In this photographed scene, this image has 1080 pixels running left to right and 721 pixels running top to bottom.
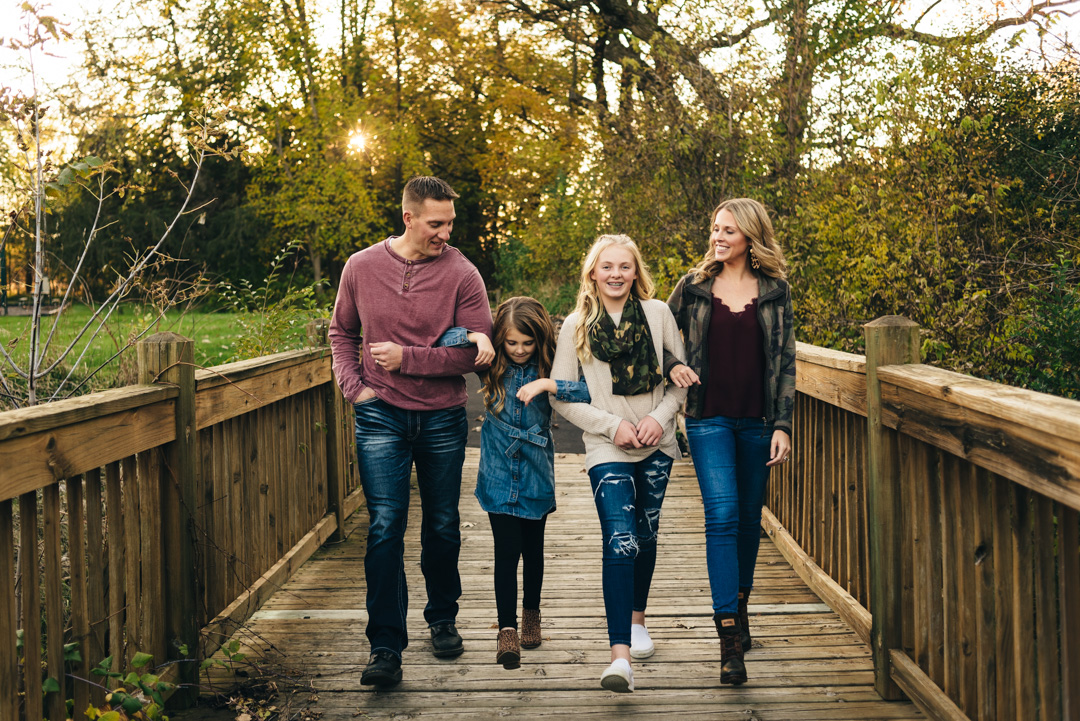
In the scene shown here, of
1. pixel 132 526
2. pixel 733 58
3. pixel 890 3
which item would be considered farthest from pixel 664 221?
pixel 132 526

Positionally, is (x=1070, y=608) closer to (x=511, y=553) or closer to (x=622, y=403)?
(x=622, y=403)

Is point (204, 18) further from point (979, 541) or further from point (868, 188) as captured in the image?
point (979, 541)

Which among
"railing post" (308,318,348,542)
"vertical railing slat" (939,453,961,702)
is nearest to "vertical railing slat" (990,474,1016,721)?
"vertical railing slat" (939,453,961,702)

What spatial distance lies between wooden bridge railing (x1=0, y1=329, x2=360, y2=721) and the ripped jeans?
148 centimetres

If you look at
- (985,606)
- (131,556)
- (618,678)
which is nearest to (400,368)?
(131,556)

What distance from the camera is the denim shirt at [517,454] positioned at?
347 cm

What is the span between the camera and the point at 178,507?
318 centimetres

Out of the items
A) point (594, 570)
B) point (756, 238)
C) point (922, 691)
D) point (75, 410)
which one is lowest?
point (594, 570)

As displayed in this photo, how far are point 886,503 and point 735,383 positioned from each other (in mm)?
691

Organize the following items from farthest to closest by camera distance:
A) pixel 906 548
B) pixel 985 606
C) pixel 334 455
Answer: pixel 334 455 < pixel 906 548 < pixel 985 606

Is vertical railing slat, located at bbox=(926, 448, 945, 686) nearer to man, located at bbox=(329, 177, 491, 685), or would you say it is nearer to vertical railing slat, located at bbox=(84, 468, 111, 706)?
man, located at bbox=(329, 177, 491, 685)

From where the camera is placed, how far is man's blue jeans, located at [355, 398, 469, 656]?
344 centimetres

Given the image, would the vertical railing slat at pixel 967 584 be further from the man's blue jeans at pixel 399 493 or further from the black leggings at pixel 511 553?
the man's blue jeans at pixel 399 493

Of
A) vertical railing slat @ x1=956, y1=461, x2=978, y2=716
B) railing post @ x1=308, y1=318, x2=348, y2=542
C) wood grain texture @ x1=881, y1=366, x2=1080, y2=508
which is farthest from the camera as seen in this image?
railing post @ x1=308, y1=318, x2=348, y2=542
